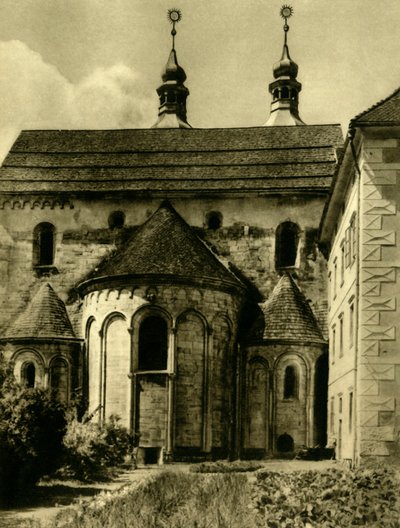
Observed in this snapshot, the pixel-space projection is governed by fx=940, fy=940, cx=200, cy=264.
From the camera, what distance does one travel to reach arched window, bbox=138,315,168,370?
34.7 metres

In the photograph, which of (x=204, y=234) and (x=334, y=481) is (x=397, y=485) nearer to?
(x=334, y=481)

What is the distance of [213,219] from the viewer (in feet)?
132

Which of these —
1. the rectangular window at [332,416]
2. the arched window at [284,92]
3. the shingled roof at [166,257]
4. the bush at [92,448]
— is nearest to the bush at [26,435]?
the bush at [92,448]

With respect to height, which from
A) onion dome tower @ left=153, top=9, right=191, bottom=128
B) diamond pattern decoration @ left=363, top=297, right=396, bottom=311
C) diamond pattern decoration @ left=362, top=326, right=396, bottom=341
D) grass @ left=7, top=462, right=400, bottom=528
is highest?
onion dome tower @ left=153, top=9, right=191, bottom=128

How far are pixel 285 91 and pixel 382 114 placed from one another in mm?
39159

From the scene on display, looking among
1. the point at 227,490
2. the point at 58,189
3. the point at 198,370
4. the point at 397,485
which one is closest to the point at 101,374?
the point at 198,370

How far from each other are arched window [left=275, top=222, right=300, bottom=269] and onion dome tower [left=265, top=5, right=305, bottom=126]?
966 inches

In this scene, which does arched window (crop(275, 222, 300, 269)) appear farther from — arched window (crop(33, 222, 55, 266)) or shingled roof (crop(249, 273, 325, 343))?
arched window (crop(33, 222, 55, 266))

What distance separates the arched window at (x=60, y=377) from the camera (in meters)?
36.5

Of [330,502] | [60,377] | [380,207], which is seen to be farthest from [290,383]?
[330,502]

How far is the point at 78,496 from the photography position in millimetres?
21219

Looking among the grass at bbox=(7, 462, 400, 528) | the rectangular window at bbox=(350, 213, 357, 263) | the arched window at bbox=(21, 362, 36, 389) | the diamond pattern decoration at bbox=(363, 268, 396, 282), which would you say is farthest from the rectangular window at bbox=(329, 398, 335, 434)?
the grass at bbox=(7, 462, 400, 528)

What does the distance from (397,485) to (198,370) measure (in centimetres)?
1801

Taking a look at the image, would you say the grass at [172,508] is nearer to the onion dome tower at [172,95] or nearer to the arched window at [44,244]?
the arched window at [44,244]
